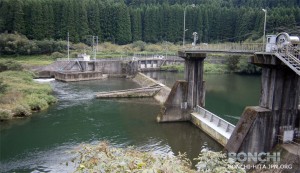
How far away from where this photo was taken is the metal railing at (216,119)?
25594 millimetres

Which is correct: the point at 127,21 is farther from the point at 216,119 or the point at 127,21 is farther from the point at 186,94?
the point at 216,119

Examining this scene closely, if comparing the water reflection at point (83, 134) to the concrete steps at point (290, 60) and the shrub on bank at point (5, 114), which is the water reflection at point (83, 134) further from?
the concrete steps at point (290, 60)

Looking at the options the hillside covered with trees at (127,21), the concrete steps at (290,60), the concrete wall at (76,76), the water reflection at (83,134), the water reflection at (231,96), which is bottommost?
the water reflection at (83,134)

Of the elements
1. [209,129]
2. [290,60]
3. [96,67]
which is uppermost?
[290,60]

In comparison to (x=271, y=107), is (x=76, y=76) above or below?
below

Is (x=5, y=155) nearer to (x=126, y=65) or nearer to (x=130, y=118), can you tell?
(x=130, y=118)

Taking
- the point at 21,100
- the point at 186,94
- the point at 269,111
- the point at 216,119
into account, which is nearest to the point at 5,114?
the point at 21,100

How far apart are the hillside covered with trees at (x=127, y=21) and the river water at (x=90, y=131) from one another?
166 feet

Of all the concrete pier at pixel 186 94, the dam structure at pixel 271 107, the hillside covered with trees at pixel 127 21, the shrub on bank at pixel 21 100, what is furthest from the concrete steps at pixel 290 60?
the hillside covered with trees at pixel 127 21

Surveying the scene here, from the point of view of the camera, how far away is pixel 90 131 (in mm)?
28297

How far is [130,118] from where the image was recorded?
3300cm

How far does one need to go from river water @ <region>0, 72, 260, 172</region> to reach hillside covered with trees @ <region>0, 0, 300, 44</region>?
50516 millimetres

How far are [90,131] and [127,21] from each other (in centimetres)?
7950

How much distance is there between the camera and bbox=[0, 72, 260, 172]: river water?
22203 millimetres
